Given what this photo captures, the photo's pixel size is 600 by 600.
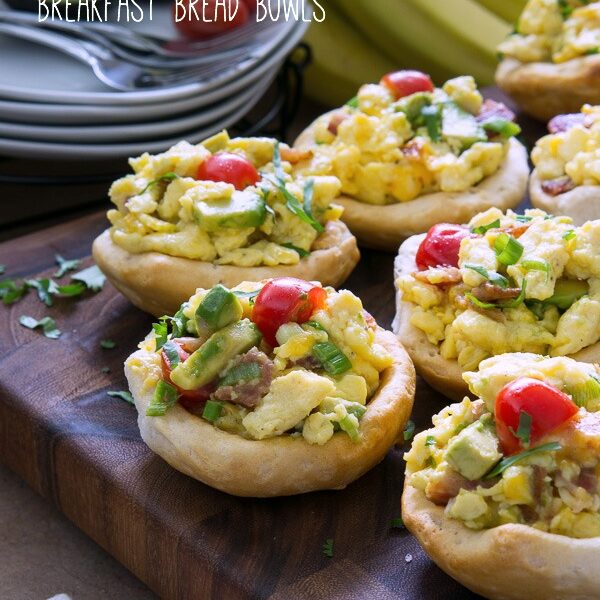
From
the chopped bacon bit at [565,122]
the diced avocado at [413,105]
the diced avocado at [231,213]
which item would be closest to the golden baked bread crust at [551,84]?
the chopped bacon bit at [565,122]

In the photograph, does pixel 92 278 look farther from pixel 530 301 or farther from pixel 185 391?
pixel 530 301

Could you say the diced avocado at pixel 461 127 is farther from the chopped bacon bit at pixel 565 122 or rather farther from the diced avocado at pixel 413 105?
the chopped bacon bit at pixel 565 122

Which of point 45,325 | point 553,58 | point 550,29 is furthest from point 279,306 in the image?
point 550,29

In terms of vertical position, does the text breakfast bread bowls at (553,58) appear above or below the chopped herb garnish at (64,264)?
above

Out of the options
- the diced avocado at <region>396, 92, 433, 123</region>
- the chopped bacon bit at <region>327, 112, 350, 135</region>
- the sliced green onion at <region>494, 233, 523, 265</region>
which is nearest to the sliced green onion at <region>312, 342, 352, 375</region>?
the sliced green onion at <region>494, 233, 523, 265</region>

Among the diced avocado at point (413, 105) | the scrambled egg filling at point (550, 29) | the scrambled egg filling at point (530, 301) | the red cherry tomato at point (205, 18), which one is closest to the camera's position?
the scrambled egg filling at point (530, 301)

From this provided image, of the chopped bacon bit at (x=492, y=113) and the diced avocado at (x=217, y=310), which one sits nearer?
the diced avocado at (x=217, y=310)

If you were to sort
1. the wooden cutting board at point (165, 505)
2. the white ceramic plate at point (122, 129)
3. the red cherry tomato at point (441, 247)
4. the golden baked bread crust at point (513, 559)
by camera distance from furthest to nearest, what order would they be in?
the white ceramic plate at point (122, 129)
the red cherry tomato at point (441, 247)
the wooden cutting board at point (165, 505)
the golden baked bread crust at point (513, 559)
